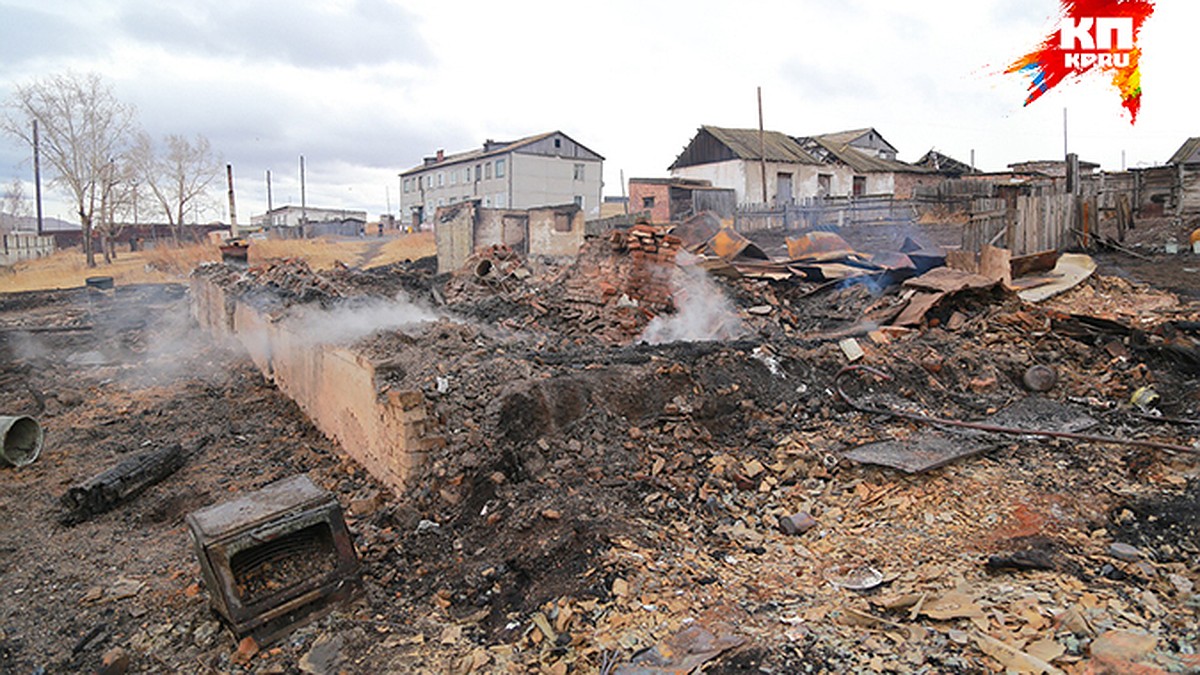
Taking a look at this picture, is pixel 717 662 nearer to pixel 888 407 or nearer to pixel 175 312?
pixel 888 407

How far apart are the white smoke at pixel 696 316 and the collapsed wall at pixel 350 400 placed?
372 centimetres

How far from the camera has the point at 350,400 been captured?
5.59 metres

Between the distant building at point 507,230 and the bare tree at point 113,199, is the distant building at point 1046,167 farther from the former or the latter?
the bare tree at point 113,199

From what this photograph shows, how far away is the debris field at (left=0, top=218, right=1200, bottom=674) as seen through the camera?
9.85ft

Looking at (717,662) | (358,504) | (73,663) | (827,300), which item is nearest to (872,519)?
(717,662)

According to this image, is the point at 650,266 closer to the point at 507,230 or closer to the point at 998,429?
the point at 998,429

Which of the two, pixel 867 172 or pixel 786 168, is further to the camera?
pixel 867 172

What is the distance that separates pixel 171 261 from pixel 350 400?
2714 centimetres

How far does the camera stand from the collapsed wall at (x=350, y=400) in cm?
459

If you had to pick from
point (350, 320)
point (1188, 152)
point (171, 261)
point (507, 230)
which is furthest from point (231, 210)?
point (1188, 152)

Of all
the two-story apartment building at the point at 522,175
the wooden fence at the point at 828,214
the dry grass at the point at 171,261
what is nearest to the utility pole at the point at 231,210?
the dry grass at the point at 171,261

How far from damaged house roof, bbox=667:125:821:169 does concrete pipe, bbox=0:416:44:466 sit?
28.4 m

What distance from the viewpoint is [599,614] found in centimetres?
326

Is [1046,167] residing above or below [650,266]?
above
